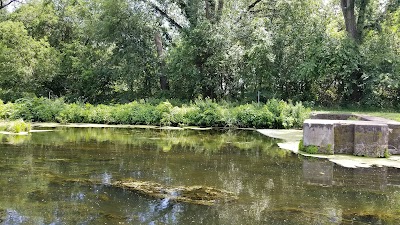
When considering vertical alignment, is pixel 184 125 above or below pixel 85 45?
below

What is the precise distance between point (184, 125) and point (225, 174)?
10981 mm

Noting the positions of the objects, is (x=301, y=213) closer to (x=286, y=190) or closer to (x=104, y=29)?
(x=286, y=190)

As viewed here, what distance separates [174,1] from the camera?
27062mm

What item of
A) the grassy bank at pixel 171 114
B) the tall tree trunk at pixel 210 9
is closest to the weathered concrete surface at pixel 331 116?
the grassy bank at pixel 171 114

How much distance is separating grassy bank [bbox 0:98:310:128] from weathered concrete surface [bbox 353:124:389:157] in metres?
7.13

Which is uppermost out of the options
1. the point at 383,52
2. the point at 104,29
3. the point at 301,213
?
the point at 104,29

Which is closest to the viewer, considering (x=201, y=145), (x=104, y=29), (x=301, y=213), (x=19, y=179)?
(x=301, y=213)

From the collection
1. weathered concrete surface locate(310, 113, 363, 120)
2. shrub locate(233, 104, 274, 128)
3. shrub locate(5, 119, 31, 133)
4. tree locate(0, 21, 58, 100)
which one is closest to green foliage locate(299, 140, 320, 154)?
weathered concrete surface locate(310, 113, 363, 120)

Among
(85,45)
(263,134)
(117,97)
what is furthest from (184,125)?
(85,45)

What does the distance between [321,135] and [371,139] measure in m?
1.18

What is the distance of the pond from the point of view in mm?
5465

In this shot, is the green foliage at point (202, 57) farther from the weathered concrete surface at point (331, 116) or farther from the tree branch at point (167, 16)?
the weathered concrete surface at point (331, 116)

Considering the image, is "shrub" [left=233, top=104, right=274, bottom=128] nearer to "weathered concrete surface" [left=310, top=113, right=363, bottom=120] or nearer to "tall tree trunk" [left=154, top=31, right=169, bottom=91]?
"weathered concrete surface" [left=310, top=113, right=363, bottom=120]

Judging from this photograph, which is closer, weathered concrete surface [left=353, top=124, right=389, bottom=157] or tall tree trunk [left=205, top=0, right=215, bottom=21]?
weathered concrete surface [left=353, top=124, right=389, bottom=157]
